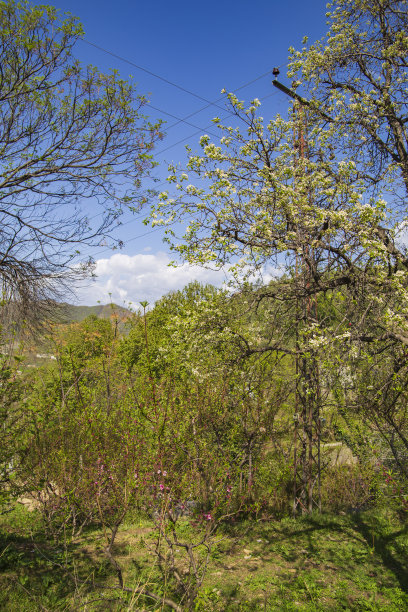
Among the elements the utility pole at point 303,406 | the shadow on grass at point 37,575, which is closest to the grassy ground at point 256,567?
the shadow on grass at point 37,575

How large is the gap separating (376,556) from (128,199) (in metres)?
7.14

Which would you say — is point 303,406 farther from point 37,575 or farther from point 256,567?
point 37,575

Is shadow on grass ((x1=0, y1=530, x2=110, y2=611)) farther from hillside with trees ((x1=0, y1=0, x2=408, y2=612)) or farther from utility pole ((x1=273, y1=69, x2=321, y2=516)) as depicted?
utility pole ((x1=273, y1=69, x2=321, y2=516))

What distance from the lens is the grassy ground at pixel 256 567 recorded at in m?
4.30

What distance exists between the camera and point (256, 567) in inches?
214

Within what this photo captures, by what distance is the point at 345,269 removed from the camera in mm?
5480

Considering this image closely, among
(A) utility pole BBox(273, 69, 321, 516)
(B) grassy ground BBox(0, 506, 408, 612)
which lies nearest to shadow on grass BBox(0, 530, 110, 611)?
(B) grassy ground BBox(0, 506, 408, 612)

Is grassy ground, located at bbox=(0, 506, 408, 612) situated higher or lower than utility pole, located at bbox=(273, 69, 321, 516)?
lower

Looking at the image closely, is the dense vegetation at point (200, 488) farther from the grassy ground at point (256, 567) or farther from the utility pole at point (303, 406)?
the utility pole at point (303, 406)

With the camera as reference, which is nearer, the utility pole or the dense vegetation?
the dense vegetation

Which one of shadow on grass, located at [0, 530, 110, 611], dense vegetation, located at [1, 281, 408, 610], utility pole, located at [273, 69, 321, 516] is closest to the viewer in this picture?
shadow on grass, located at [0, 530, 110, 611]

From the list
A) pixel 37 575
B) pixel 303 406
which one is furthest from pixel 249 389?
pixel 37 575

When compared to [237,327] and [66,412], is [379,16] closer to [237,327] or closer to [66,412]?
[237,327]

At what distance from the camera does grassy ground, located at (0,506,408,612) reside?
4.30 metres
